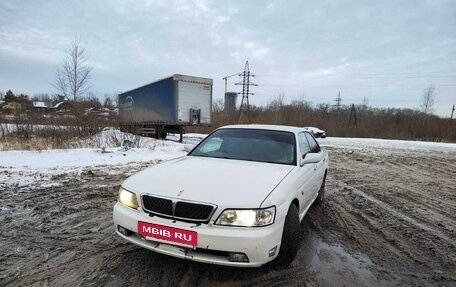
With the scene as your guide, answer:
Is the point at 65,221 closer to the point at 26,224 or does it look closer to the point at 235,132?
the point at 26,224

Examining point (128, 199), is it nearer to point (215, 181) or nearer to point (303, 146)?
point (215, 181)

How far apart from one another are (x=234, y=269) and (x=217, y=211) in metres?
0.79

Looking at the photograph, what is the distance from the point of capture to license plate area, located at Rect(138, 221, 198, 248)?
8.45ft

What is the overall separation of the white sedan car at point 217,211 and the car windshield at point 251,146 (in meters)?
0.23

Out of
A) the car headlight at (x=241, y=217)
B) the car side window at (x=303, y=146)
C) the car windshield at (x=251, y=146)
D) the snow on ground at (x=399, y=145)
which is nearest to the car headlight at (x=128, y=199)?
the car headlight at (x=241, y=217)

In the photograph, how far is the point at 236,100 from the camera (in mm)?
53688

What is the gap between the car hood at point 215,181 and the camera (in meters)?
2.69

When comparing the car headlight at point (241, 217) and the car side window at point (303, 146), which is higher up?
the car side window at point (303, 146)

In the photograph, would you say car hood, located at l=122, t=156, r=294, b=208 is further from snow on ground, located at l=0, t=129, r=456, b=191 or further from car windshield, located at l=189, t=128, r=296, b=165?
snow on ground, located at l=0, t=129, r=456, b=191

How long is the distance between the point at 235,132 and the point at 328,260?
6.75ft

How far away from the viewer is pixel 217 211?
2.59m

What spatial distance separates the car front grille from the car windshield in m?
1.38

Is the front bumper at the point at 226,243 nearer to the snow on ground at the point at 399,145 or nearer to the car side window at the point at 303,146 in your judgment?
the car side window at the point at 303,146

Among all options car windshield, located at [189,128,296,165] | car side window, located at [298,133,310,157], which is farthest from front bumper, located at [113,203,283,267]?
car side window, located at [298,133,310,157]
